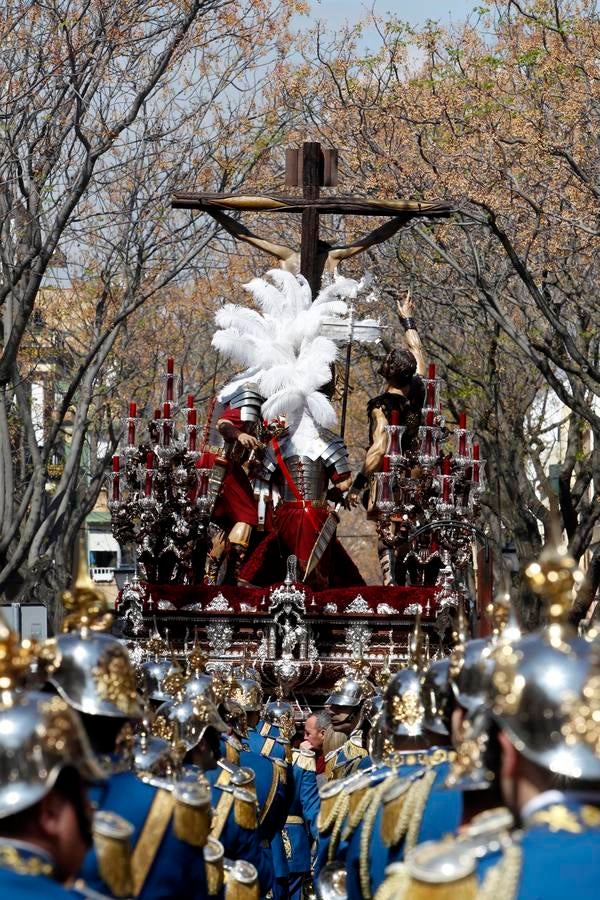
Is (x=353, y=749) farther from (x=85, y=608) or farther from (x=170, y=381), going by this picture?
(x=85, y=608)

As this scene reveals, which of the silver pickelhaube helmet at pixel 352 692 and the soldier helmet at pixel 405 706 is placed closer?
the soldier helmet at pixel 405 706

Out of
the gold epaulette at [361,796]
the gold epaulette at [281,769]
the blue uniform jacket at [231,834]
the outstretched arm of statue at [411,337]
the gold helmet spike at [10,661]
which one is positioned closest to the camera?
the gold helmet spike at [10,661]

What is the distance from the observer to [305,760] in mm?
12281

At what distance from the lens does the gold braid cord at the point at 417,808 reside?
5520 millimetres

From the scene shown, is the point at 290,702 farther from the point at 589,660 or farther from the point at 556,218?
the point at 589,660

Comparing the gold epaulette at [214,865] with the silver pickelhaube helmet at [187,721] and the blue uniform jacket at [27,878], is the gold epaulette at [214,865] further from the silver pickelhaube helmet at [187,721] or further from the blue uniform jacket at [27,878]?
the blue uniform jacket at [27,878]

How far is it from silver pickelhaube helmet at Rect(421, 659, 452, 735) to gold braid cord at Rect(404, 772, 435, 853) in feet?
0.60

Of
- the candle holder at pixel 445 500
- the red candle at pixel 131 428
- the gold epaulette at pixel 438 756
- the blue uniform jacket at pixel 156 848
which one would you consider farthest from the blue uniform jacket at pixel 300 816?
the blue uniform jacket at pixel 156 848

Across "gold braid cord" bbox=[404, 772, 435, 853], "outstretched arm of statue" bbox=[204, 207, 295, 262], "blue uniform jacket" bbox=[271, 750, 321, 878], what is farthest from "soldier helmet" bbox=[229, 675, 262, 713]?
"outstretched arm of statue" bbox=[204, 207, 295, 262]

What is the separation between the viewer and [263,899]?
916cm

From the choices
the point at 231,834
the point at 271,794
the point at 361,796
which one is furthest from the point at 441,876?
the point at 271,794

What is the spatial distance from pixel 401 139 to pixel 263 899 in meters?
15.0

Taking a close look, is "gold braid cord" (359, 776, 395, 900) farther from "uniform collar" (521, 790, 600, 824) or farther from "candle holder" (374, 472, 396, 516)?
"candle holder" (374, 472, 396, 516)

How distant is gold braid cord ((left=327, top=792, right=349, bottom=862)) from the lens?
7242mm
